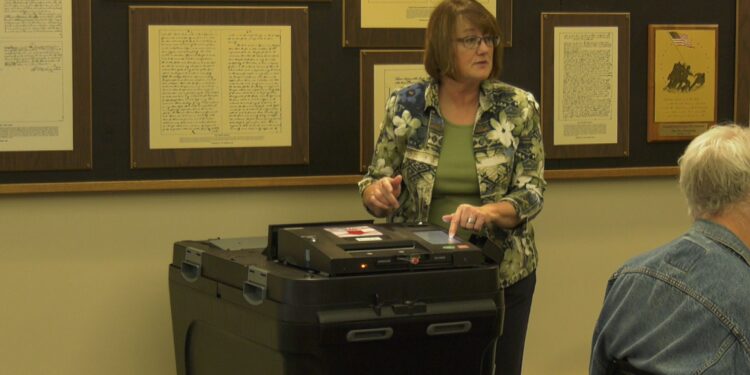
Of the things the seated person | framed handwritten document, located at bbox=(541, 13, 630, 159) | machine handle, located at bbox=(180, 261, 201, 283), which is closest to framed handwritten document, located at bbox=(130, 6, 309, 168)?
machine handle, located at bbox=(180, 261, 201, 283)

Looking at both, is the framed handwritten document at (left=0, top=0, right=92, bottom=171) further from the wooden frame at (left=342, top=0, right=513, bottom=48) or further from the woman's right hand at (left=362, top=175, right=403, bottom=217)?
the woman's right hand at (left=362, top=175, right=403, bottom=217)

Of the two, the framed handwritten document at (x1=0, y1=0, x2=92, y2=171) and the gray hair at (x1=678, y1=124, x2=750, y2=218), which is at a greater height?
the framed handwritten document at (x1=0, y1=0, x2=92, y2=171)

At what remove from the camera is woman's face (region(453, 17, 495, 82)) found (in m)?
3.04

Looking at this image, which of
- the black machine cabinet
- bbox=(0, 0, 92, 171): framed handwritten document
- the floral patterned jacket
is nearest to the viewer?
the black machine cabinet

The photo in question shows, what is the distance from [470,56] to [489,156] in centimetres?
28

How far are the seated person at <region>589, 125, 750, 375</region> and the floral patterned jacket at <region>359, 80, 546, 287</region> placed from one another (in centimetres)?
92

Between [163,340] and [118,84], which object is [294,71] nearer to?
[118,84]

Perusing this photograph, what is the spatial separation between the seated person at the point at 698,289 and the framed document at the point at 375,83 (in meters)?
1.68

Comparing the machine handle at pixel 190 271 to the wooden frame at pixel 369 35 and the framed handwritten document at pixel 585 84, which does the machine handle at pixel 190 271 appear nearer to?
the wooden frame at pixel 369 35

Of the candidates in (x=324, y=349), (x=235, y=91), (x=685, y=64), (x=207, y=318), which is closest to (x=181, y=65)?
(x=235, y=91)

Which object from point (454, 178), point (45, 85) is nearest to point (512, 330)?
point (454, 178)

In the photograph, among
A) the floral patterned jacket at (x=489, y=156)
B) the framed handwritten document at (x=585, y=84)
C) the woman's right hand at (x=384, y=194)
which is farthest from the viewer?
the framed handwritten document at (x=585, y=84)

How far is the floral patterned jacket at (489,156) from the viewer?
9.87 ft

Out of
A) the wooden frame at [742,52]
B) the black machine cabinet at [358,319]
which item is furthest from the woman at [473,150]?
the wooden frame at [742,52]
